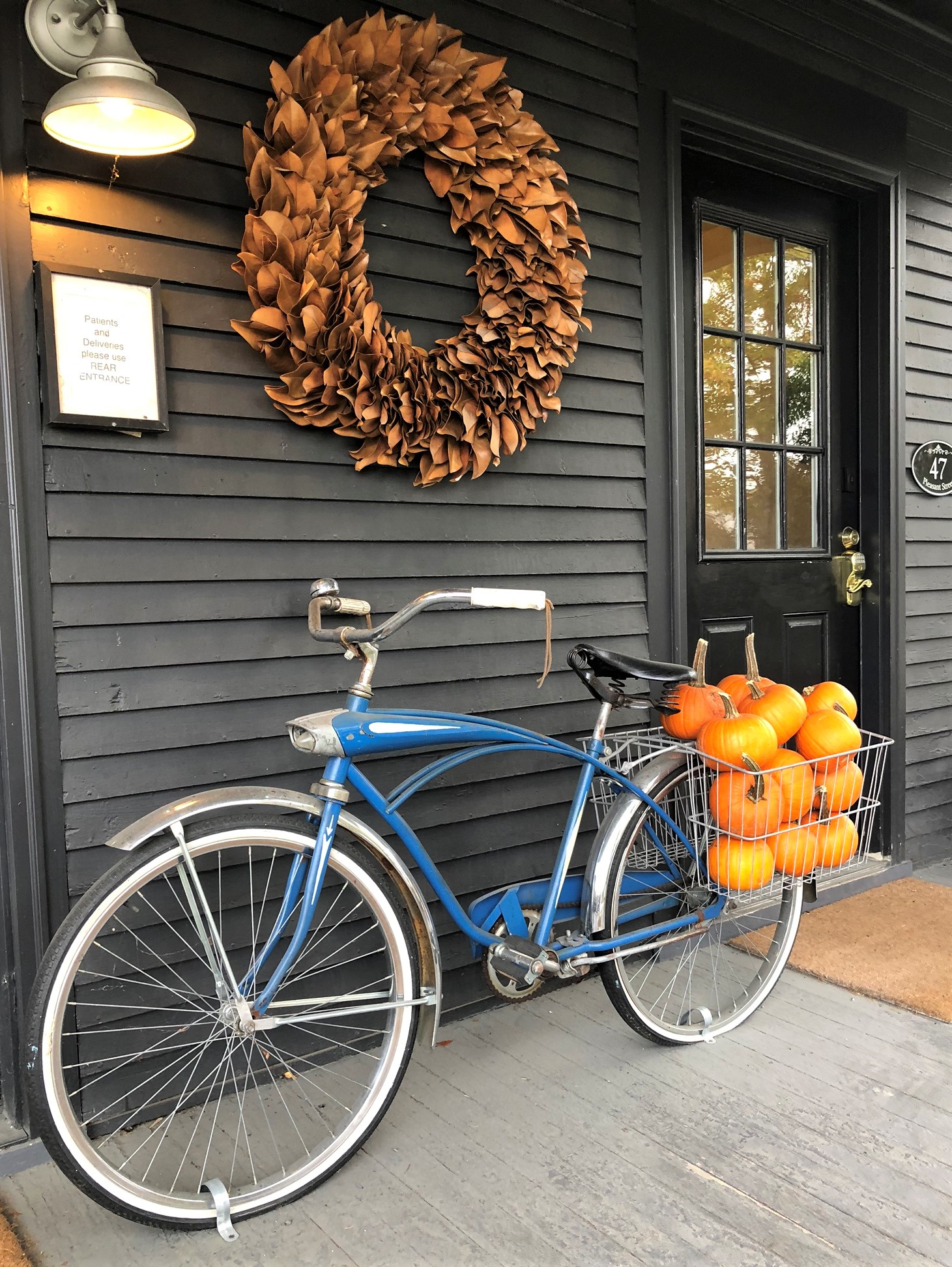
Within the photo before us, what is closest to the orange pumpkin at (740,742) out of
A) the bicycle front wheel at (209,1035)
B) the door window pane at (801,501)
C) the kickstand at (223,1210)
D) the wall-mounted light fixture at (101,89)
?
the bicycle front wheel at (209,1035)

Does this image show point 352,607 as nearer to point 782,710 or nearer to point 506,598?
point 506,598

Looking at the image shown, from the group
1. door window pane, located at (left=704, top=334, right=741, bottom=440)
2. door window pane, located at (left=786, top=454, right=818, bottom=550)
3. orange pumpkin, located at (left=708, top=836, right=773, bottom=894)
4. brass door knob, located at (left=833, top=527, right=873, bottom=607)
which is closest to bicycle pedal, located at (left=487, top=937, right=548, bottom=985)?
orange pumpkin, located at (left=708, top=836, right=773, bottom=894)

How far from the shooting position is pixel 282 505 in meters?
2.06

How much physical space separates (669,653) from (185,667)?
55.1 inches

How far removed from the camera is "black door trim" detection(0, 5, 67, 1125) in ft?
5.60

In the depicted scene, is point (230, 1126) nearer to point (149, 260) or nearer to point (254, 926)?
point (254, 926)

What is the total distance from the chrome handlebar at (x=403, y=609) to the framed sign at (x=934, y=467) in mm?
2256

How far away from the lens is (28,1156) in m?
1.75

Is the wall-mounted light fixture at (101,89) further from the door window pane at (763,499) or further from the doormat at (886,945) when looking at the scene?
the doormat at (886,945)

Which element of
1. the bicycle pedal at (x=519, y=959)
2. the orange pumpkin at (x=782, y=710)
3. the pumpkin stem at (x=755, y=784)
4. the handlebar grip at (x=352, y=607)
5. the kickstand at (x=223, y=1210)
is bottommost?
the kickstand at (x=223, y=1210)

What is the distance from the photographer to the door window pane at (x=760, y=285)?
314 cm

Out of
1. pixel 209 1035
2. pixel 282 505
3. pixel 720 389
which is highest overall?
pixel 720 389

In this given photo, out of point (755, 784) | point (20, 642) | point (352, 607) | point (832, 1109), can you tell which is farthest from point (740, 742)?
point (20, 642)

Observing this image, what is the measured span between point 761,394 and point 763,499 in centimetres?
35
